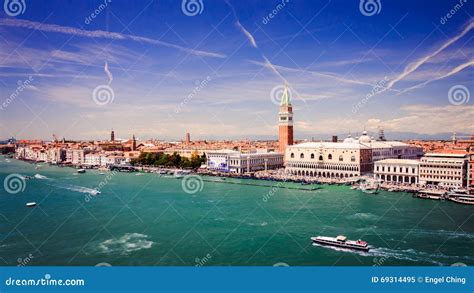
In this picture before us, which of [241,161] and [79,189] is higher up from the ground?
[241,161]

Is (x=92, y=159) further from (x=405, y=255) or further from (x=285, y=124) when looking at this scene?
(x=405, y=255)

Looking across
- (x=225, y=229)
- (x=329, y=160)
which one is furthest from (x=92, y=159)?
(x=225, y=229)

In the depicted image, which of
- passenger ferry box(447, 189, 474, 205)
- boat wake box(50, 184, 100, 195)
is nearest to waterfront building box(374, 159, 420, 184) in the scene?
passenger ferry box(447, 189, 474, 205)

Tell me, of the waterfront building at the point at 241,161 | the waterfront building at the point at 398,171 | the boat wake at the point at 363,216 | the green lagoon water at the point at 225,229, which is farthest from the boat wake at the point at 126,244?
the waterfront building at the point at 241,161

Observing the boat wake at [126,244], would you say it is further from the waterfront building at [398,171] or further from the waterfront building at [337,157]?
the waterfront building at [337,157]

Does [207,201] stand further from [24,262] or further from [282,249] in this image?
[24,262]

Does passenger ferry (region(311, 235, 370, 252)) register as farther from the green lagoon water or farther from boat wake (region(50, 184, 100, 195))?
boat wake (region(50, 184, 100, 195))
